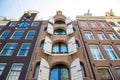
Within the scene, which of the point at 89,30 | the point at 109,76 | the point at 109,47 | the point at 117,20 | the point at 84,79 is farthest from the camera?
the point at 117,20

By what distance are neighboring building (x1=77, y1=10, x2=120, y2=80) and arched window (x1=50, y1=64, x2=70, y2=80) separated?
2.78 m

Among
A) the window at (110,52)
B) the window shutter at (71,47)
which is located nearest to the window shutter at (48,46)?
the window shutter at (71,47)

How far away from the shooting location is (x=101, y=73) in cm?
1212

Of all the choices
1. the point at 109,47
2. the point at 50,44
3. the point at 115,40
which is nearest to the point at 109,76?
the point at 109,47

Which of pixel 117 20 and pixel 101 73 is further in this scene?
pixel 117 20

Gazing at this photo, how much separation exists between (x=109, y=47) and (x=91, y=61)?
4242 millimetres

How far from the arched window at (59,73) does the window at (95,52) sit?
3815 millimetres

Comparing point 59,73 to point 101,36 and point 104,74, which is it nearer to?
point 104,74

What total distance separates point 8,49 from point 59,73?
7.18 m

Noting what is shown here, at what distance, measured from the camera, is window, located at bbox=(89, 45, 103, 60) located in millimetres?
13875

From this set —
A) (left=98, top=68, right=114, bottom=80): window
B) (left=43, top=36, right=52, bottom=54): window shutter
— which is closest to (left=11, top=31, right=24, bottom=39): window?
(left=43, top=36, right=52, bottom=54): window shutter

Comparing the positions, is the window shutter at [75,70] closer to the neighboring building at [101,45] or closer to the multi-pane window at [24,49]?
the neighboring building at [101,45]

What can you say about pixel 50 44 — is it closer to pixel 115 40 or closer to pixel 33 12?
pixel 115 40

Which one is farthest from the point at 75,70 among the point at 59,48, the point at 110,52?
the point at 110,52
